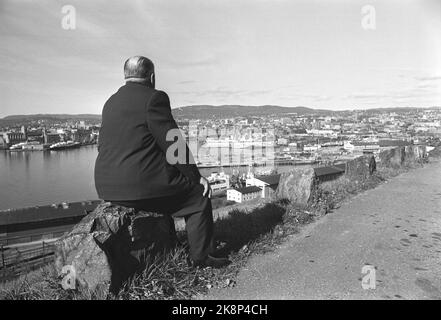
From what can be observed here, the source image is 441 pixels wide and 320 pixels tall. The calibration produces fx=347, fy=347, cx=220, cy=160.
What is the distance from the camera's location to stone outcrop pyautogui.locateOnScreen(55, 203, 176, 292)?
8.00 ft

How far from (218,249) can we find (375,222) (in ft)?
7.62

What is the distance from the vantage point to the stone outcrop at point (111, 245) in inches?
96.0

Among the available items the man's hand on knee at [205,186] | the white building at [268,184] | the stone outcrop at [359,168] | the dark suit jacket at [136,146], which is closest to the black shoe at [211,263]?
the man's hand on knee at [205,186]

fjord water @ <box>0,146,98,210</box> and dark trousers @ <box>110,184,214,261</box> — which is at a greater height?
dark trousers @ <box>110,184,214,261</box>

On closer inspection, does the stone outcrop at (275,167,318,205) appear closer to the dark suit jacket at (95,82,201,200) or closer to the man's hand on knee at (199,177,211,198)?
the man's hand on knee at (199,177,211,198)

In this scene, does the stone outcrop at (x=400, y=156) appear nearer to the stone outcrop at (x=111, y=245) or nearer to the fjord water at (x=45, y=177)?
the stone outcrop at (x=111, y=245)

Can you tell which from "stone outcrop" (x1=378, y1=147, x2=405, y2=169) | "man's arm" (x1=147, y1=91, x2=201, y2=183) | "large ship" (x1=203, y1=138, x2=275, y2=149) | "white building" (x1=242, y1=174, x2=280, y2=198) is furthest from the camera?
"large ship" (x1=203, y1=138, x2=275, y2=149)

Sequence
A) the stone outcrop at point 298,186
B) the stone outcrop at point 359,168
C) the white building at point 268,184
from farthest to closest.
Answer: the white building at point 268,184 < the stone outcrop at point 359,168 < the stone outcrop at point 298,186

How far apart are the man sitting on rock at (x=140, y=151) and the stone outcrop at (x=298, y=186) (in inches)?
110

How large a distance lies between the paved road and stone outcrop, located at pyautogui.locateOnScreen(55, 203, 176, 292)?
2.11ft

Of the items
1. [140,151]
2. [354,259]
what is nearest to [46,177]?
[140,151]

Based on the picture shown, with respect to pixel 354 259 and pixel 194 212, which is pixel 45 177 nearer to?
pixel 194 212

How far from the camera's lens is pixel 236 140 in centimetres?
5812

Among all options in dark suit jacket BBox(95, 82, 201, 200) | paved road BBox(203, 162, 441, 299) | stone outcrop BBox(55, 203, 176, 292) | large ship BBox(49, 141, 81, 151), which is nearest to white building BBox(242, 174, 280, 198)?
paved road BBox(203, 162, 441, 299)
